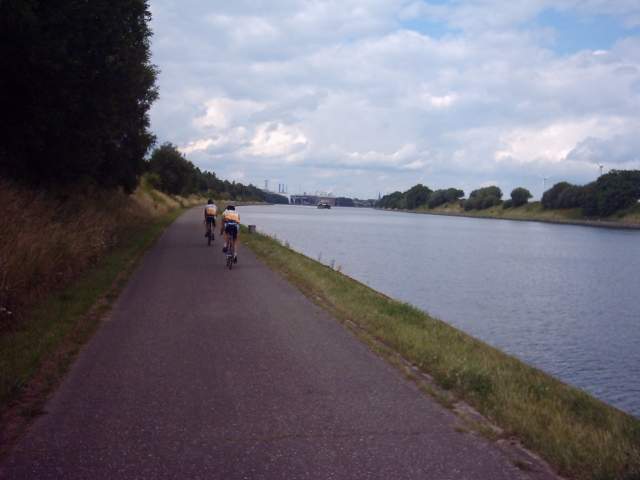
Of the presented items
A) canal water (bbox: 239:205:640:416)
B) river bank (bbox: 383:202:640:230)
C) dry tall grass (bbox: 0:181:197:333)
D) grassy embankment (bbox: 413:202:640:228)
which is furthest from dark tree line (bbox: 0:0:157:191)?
grassy embankment (bbox: 413:202:640:228)

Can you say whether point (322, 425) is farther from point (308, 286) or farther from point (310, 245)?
point (310, 245)

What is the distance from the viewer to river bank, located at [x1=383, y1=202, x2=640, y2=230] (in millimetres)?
98531

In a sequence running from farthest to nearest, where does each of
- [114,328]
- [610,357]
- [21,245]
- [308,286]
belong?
[308,286] < [610,357] < [21,245] < [114,328]

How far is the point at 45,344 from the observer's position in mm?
8578

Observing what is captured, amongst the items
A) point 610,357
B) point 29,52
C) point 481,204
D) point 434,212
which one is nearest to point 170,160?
point 29,52

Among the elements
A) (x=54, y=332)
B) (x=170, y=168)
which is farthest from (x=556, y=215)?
(x=54, y=332)

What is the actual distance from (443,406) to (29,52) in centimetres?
1287

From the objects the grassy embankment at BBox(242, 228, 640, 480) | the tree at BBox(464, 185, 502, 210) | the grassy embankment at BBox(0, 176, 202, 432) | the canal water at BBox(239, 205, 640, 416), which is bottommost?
the canal water at BBox(239, 205, 640, 416)

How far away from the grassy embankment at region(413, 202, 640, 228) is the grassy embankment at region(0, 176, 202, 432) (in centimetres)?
9057

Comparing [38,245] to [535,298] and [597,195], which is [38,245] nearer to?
[535,298]

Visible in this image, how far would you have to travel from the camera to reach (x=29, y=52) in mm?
14984

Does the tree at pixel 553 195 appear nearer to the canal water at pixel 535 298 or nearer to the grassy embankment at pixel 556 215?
the grassy embankment at pixel 556 215

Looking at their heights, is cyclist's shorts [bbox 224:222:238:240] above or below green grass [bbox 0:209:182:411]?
above

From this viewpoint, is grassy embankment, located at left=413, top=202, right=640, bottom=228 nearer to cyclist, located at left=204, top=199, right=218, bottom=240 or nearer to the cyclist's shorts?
cyclist, located at left=204, top=199, right=218, bottom=240
